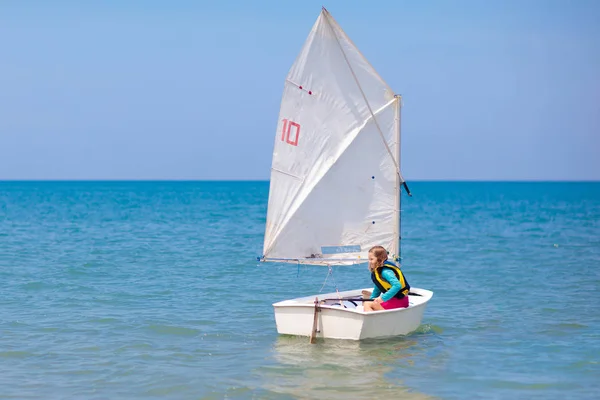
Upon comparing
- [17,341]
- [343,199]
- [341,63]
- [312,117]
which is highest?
[341,63]

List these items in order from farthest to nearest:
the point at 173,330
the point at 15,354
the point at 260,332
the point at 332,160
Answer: the point at 173,330, the point at 260,332, the point at 332,160, the point at 15,354

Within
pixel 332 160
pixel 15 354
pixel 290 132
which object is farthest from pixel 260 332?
pixel 15 354

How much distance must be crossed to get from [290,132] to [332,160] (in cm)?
111

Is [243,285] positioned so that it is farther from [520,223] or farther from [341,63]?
[520,223]

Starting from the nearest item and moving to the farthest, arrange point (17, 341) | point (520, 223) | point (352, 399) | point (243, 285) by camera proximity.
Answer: point (352, 399) → point (17, 341) → point (243, 285) → point (520, 223)

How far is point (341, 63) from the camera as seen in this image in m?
16.0

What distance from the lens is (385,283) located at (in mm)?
15062

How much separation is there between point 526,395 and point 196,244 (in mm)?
26160

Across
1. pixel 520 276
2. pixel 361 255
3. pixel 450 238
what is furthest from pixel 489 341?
pixel 450 238

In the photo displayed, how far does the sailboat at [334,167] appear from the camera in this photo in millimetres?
15859

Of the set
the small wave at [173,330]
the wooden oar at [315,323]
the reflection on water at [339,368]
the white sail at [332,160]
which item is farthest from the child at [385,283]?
the small wave at [173,330]

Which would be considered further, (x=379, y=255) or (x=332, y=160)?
(x=332, y=160)

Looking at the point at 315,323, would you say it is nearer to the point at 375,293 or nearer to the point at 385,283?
the point at 375,293

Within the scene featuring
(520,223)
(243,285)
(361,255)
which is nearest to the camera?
(361,255)
